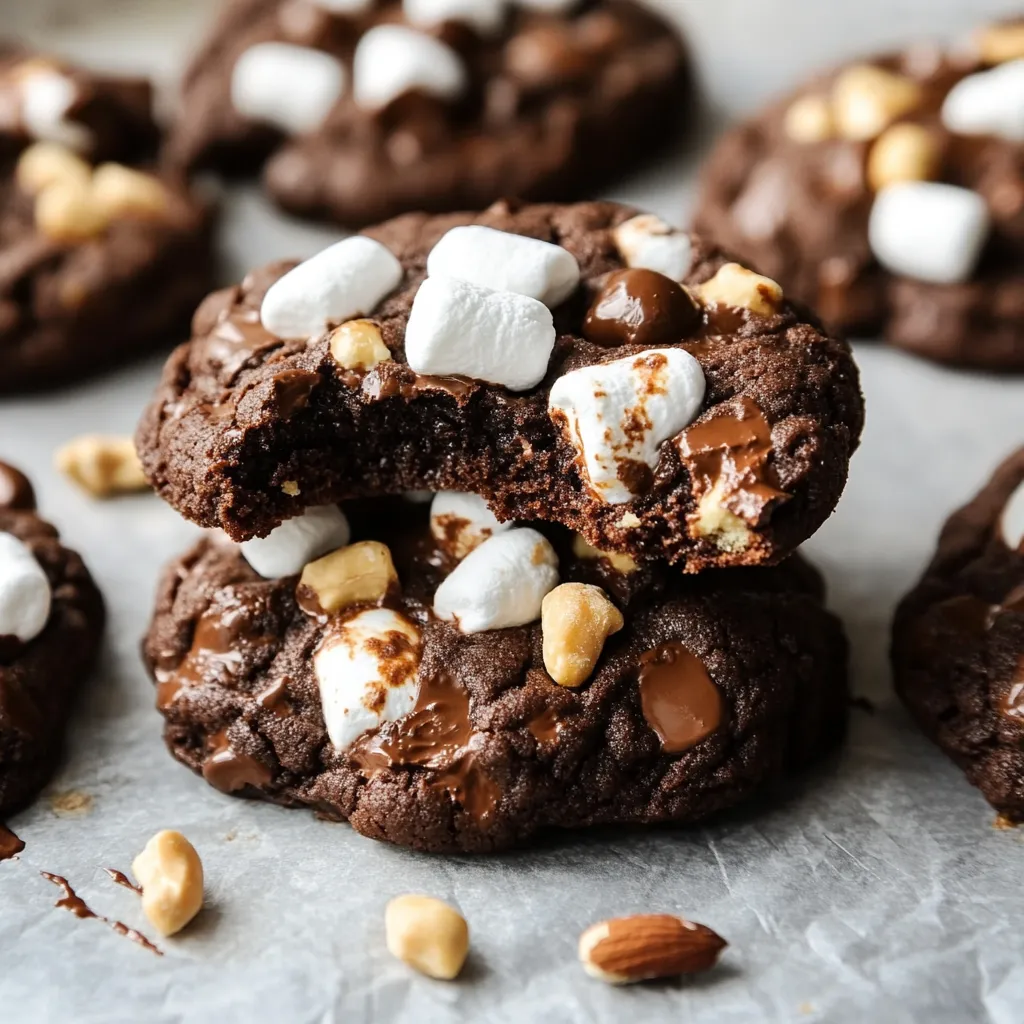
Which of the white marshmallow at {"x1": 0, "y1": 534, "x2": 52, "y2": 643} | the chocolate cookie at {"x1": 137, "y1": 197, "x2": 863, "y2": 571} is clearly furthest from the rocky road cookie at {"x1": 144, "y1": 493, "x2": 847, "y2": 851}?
the white marshmallow at {"x1": 0, "y1": 534, "x2": 52, "y2": 643}

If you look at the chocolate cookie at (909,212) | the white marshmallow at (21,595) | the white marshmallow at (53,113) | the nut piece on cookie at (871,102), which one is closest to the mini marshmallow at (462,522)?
the white marshmallow at (21,595)

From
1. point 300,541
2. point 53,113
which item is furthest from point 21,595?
point 53,113

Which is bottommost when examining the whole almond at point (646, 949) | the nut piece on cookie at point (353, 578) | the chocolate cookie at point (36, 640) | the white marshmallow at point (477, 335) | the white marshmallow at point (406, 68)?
the chocolate cookie at point (36, 640)

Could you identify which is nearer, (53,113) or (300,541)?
(300,541)

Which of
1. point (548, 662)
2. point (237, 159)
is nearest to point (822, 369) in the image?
point (548, 662)

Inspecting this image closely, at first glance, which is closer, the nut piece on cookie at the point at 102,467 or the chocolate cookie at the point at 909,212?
the nut piece on cookie at the point at 102,467

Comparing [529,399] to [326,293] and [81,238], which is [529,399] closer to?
[326,293]

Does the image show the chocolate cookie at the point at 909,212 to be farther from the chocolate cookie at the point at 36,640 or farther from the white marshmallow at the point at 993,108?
the chocolate cookie at the point at 36,640
